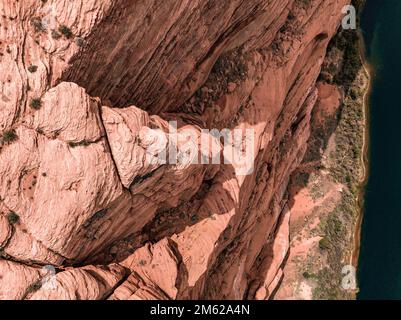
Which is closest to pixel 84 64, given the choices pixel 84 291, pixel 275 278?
pixel 84 291

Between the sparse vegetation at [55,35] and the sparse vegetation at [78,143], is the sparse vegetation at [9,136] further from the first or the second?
the sparse vegetation at [55,35]

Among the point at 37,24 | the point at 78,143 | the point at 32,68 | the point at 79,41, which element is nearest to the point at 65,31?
the point at 79,41

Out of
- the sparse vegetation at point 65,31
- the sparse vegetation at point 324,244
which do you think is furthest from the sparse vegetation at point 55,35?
the sparse vegetation at point 324,244

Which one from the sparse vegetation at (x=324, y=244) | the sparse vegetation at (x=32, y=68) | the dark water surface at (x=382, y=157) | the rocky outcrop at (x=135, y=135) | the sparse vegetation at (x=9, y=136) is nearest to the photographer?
the sparse vegetation at (x=9, y=136)

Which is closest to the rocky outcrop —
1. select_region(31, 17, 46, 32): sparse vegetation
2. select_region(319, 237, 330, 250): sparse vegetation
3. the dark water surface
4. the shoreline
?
select_region(31, 17, 46, 32): sparse vegetation

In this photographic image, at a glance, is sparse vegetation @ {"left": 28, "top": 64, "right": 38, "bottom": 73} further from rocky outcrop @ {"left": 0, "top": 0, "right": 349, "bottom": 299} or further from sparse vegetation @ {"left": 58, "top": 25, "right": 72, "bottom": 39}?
sparse vegetation @ {"left": 58, "top": 25, "right": 72, "bottom": 39}

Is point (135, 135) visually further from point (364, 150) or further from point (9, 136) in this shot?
point (364, 150)

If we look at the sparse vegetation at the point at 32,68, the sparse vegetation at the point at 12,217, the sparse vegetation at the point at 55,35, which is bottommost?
the sparse vegetation at the point at 12,217
